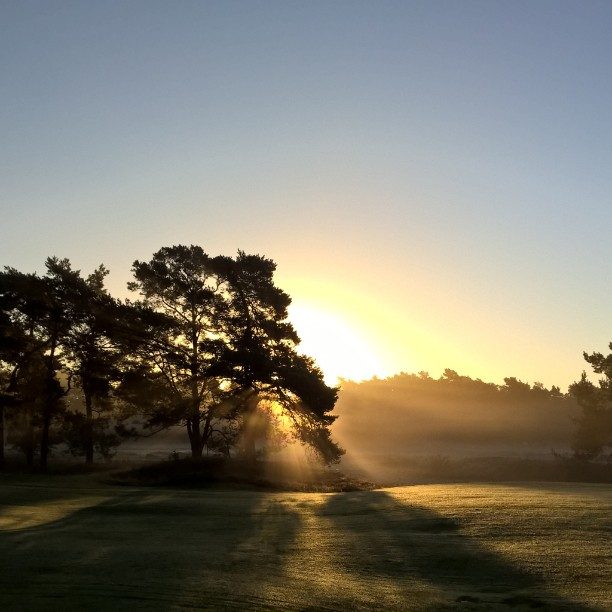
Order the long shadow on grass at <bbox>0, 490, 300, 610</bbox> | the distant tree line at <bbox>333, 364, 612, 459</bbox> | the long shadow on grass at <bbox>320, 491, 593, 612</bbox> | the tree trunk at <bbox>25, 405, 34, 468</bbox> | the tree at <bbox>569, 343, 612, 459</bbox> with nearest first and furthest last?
the long shadow on grass at <bbox>0, 490, 300, 610</bbox> < the long shadow on grass at <bbox>320, 491, 593, 612</bbox> < the tree trunk at <bbox>25, 405, 34, 468</bbox> < the tree at <bbox>569, 343, 612, 459</bbox> < the distant tree line at <bbox>333, 364, 612, 459</bbox>

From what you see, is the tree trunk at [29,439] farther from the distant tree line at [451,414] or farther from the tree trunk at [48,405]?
the distant tree line at [451,414]

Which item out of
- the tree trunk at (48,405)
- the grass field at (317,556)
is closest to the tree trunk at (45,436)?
the tree trunk at (48,405)

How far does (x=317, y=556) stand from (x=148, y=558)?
3.45m

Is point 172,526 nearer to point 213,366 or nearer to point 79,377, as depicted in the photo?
point 213,366

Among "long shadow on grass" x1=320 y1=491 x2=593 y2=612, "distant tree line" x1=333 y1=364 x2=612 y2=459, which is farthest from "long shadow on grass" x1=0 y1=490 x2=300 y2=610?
"distant tree line" x1=333 y1=364 x2=612 y2=459

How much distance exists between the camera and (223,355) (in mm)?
41000

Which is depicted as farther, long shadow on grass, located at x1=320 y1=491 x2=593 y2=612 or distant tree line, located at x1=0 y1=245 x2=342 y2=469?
distant tree line, located at x1=0 y1=245 x2=342 y2=469

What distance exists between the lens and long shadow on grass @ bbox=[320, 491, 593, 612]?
9672 millimetres

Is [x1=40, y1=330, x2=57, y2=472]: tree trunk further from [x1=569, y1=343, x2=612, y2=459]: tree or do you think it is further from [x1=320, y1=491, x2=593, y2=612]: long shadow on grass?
[x1=569, y1=343, x2=612, y2=459]: tree

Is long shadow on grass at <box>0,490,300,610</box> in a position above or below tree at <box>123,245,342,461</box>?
below

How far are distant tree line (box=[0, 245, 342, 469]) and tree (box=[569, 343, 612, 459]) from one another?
26182 millimetres

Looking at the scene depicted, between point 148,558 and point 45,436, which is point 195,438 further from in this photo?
point 148,558

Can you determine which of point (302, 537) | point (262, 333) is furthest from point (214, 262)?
point (302, 537)

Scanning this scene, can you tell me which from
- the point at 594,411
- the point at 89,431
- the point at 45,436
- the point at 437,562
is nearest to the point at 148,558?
the point at 437,562
